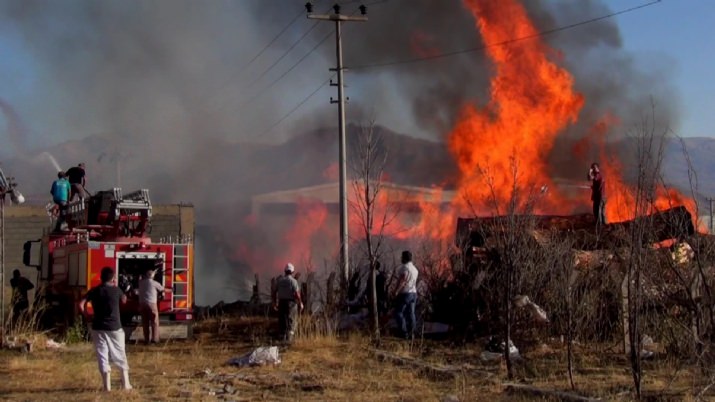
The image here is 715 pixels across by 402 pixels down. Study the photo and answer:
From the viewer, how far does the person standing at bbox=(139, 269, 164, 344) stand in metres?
16.7

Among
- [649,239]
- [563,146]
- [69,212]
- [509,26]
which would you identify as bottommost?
[649,239]

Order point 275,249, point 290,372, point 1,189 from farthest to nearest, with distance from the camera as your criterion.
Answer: point 275,249
point 1,189
point 290,372

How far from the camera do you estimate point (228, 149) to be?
137 ft

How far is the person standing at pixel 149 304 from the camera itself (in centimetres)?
1667

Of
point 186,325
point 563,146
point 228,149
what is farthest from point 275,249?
point 186,325

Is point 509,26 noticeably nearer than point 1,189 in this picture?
No

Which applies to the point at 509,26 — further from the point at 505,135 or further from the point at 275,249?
the point at 275,249

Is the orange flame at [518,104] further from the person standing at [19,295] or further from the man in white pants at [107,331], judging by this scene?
the man in white pants at [107,331]

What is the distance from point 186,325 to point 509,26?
57.8ft

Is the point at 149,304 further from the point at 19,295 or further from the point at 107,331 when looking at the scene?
the point at 107,331

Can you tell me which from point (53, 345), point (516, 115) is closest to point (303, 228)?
point (516, 115)

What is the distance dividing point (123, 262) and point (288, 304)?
3.70 meters

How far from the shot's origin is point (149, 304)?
16688mm

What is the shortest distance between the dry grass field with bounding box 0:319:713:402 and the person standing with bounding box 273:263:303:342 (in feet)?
2.20
